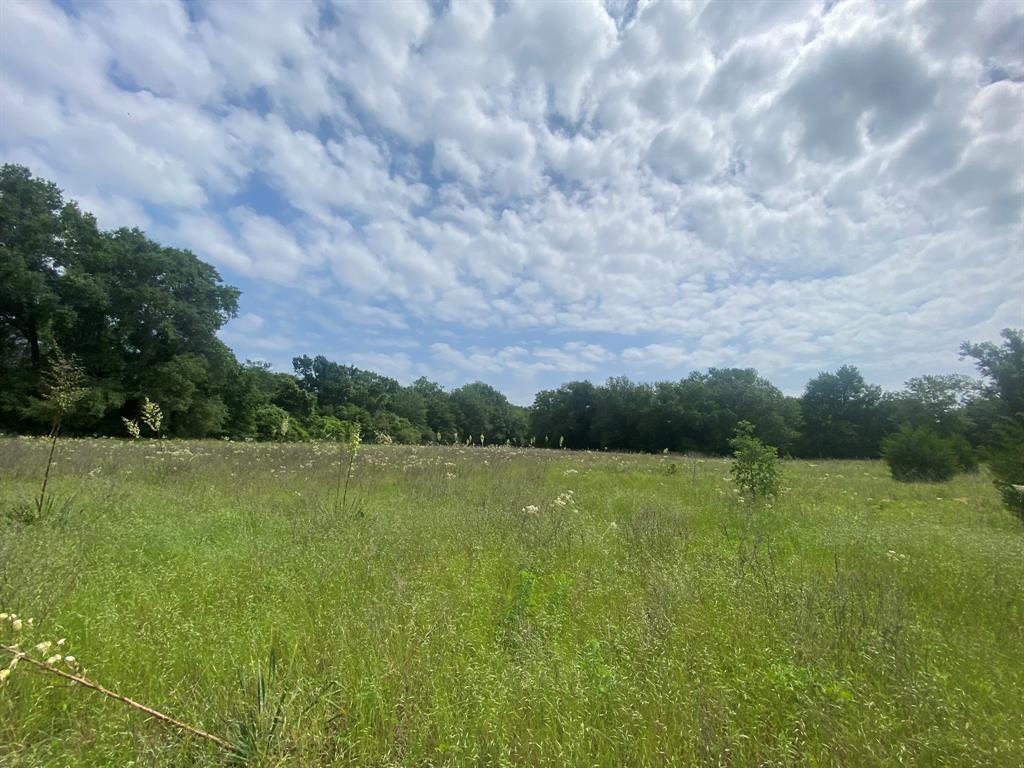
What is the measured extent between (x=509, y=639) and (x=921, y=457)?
18.4m

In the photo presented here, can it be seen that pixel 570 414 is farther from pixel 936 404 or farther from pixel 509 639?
pixel 509 639

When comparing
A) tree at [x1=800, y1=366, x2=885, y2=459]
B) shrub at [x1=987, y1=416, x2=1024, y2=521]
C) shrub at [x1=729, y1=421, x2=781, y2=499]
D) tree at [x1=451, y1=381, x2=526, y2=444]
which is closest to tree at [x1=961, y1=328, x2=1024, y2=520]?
shrub at [x1=987, y1=416, x2=1024, y2=521]

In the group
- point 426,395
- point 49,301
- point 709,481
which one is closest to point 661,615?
point 709,481

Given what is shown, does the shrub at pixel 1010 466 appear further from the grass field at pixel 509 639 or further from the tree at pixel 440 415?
the tree at pixel 440 415

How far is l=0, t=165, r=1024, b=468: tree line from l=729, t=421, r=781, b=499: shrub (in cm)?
788

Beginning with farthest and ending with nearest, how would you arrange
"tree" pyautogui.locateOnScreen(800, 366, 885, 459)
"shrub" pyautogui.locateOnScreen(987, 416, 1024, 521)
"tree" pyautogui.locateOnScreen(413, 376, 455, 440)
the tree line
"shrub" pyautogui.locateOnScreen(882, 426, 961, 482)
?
1. "tree" pyautogui.locateOnScreen(413, 376, 455, 440)
2. "tree" pyautogui.locateOnScreen(800, 366, 885, 459)
3. the tree line
4. "shrub" pyautogui.locateOnScreen(882, 426, 961, 482)
5. "shrub" pyautogui.locateOnScreen(987, 416, 1024, 521)

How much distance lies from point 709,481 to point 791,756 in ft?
32.7

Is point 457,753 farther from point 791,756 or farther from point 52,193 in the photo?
point 52,193

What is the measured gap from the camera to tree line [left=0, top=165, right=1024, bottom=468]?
23.9 metres

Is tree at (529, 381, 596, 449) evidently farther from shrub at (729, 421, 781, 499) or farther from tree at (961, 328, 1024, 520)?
shrub at (729, 421, 781, 499)

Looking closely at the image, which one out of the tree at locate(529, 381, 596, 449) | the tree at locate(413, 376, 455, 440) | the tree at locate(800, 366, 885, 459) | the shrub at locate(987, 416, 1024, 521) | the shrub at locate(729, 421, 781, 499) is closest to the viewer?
the shrub at locate(987, 416, 1024, 521)

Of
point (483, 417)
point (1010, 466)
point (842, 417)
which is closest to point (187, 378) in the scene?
point (1010, 466)

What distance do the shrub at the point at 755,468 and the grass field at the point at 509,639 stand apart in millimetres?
2197

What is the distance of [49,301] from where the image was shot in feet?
81.1
